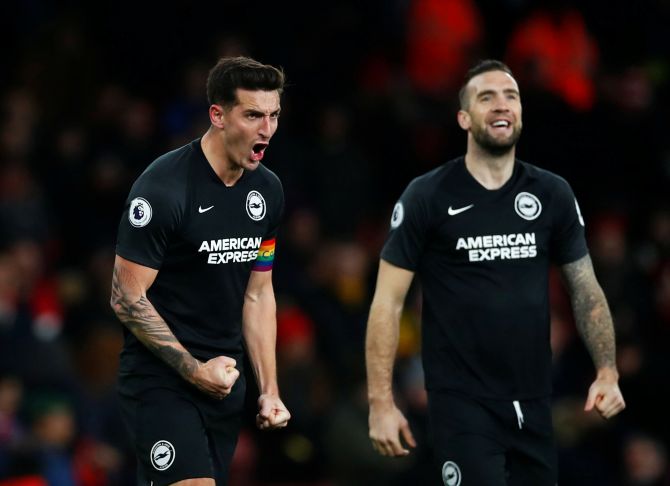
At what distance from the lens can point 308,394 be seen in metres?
11.2

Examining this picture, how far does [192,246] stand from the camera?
633 centimetres

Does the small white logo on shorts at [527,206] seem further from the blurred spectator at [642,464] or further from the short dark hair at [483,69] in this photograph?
the blurred spectator at [642,464]

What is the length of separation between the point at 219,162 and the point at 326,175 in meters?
6.17

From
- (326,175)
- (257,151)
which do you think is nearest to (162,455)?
(257,151)

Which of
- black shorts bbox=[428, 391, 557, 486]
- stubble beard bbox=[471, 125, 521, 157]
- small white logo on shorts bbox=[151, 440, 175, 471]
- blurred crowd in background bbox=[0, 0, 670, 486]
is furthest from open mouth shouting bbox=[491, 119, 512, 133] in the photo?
blurred crowd in background bbox=[0, 0, 670, 486]

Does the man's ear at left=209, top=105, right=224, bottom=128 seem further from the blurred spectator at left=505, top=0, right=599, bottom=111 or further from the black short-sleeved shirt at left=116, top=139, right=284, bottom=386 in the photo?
the blurred spectator at left=505, top=0, right=599, bottom=111

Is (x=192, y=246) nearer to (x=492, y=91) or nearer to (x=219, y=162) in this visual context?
(x=219, y=162)

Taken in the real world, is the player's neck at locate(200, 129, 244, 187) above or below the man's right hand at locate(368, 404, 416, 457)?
above

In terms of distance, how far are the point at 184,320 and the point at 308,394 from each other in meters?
4.88

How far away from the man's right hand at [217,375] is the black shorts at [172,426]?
0.75 ft

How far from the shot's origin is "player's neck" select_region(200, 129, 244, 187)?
648 centimetres

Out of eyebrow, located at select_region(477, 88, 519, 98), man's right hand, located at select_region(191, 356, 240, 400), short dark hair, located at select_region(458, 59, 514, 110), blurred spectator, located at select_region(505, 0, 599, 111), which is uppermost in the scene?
blurred spectator, located at select_region(505, 0, 599, 111)

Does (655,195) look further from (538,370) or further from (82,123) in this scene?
(538,370)

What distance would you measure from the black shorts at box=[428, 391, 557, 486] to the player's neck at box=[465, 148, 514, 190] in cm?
106
